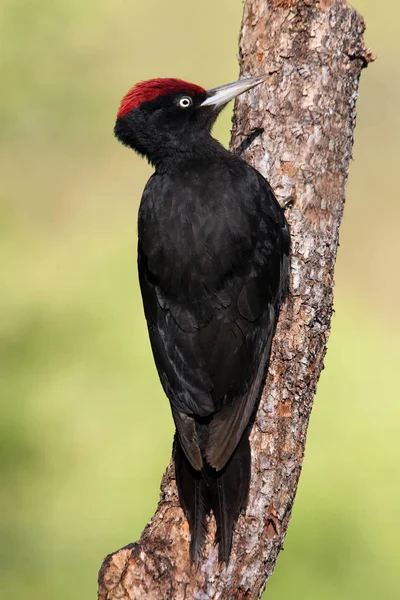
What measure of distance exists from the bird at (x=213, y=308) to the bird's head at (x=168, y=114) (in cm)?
22

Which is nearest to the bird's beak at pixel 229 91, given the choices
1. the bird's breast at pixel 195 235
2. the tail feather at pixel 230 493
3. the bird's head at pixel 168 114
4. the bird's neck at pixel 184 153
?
the bird's head at pixel 168 114

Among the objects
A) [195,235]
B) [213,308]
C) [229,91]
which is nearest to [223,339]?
[213,308]

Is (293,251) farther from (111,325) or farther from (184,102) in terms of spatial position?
(111,325)

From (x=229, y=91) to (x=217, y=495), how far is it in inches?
75.0

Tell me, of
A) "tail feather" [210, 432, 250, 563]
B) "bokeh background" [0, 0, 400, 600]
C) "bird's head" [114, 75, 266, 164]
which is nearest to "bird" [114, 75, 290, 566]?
"tail feather" [210, 432, 250, 563]

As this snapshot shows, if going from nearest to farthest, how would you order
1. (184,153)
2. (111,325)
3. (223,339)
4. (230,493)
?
(230,493)
(223,339)
(184,153)
(111,325)

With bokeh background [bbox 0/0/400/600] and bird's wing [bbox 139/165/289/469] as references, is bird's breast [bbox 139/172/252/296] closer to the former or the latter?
bird's wing [bbox 139/165/289/469]

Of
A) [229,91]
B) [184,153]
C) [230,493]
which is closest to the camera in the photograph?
[230,493]

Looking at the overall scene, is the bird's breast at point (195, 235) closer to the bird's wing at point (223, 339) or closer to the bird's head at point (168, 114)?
the bird's wing at point (223, 339)

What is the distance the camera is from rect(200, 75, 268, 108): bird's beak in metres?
4.56

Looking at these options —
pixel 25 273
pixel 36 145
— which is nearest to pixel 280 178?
pixel 25 273

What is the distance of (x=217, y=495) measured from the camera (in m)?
4.14

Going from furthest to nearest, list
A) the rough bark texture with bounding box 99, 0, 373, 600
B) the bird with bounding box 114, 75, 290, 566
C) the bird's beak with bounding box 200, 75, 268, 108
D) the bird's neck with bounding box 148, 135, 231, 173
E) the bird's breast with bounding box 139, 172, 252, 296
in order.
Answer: the bird's neck with bounding box 148, 135, 231, 173
the bird's beak with bounding box 200, 75, 268, 108
the bird's breast with bounding box 139, 172, 252, 296
the bird with bounding box 114, 75, 290, 566
the rough bark texture with bounding box 99, 0, 373, 600

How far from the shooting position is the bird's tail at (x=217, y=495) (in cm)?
400
